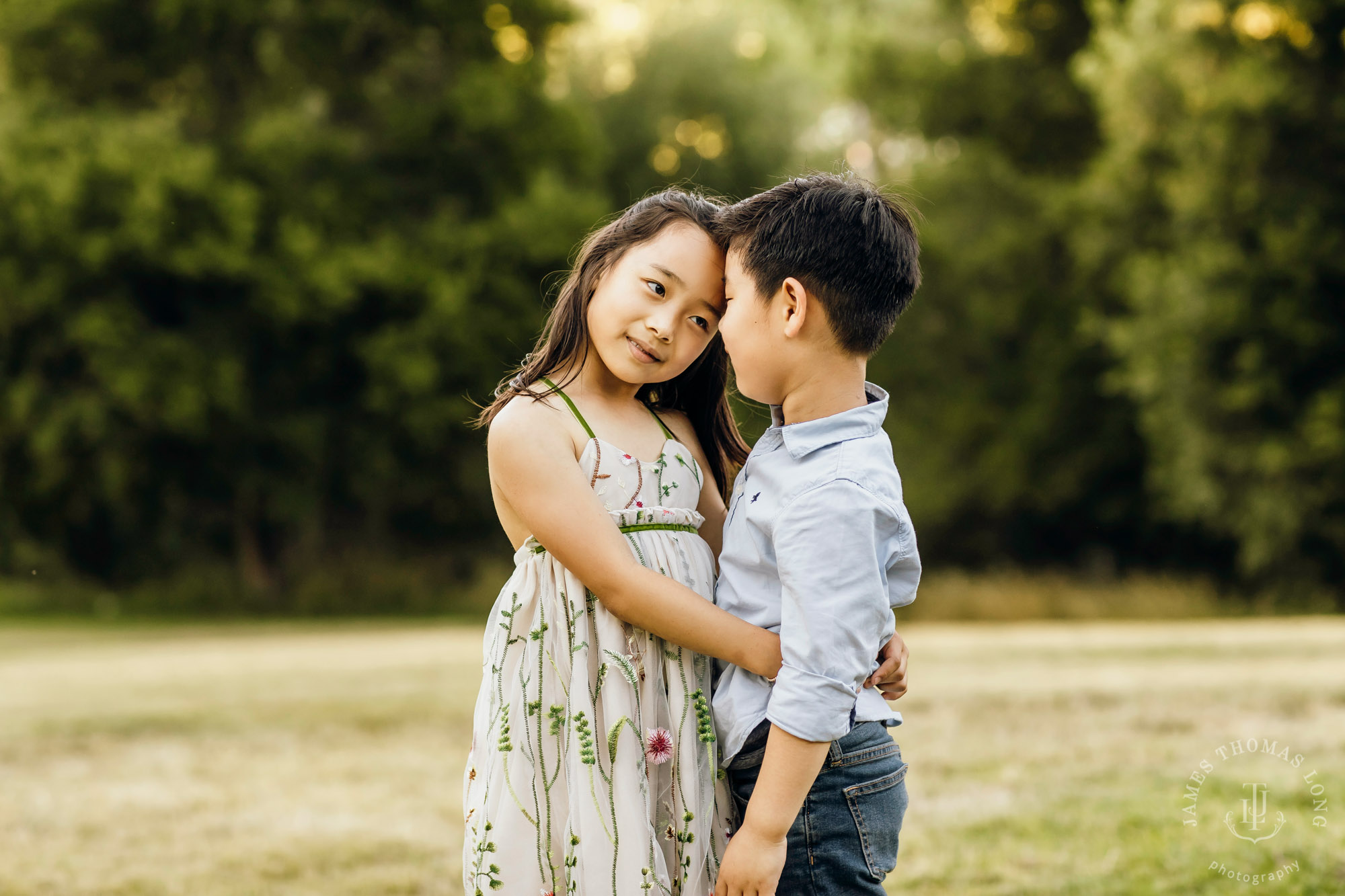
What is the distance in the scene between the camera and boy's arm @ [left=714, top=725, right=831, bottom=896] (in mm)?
1562

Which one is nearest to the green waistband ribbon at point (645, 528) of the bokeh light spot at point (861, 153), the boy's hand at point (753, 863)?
the boy's hand at point (753, 863)

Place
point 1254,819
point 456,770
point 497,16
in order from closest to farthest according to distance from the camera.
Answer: point 1254,819 → point 456,770 → point 497,16

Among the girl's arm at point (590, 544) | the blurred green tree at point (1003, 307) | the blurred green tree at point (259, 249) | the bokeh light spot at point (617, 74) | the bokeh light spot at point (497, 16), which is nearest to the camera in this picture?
the girl's arm at point (590, 544)

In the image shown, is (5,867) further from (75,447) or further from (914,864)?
(75,447)

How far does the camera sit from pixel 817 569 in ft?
5.08

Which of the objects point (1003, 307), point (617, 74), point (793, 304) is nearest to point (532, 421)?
point (793, 304)

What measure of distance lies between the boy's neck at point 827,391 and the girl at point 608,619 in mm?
202

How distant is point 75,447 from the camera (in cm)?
1480

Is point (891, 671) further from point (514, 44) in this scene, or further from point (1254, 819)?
point (514, 44)

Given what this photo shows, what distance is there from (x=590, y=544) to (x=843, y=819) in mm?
534

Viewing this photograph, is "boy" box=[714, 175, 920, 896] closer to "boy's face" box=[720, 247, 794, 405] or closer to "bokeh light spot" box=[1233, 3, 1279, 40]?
"boy's face" box=[720, 247, 794, 405]

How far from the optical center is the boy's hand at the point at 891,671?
1.80 m

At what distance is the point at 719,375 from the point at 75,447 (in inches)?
580

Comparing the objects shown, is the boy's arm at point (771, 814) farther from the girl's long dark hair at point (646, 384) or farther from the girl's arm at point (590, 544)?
the girl's long dark hair at point (646, 384)
